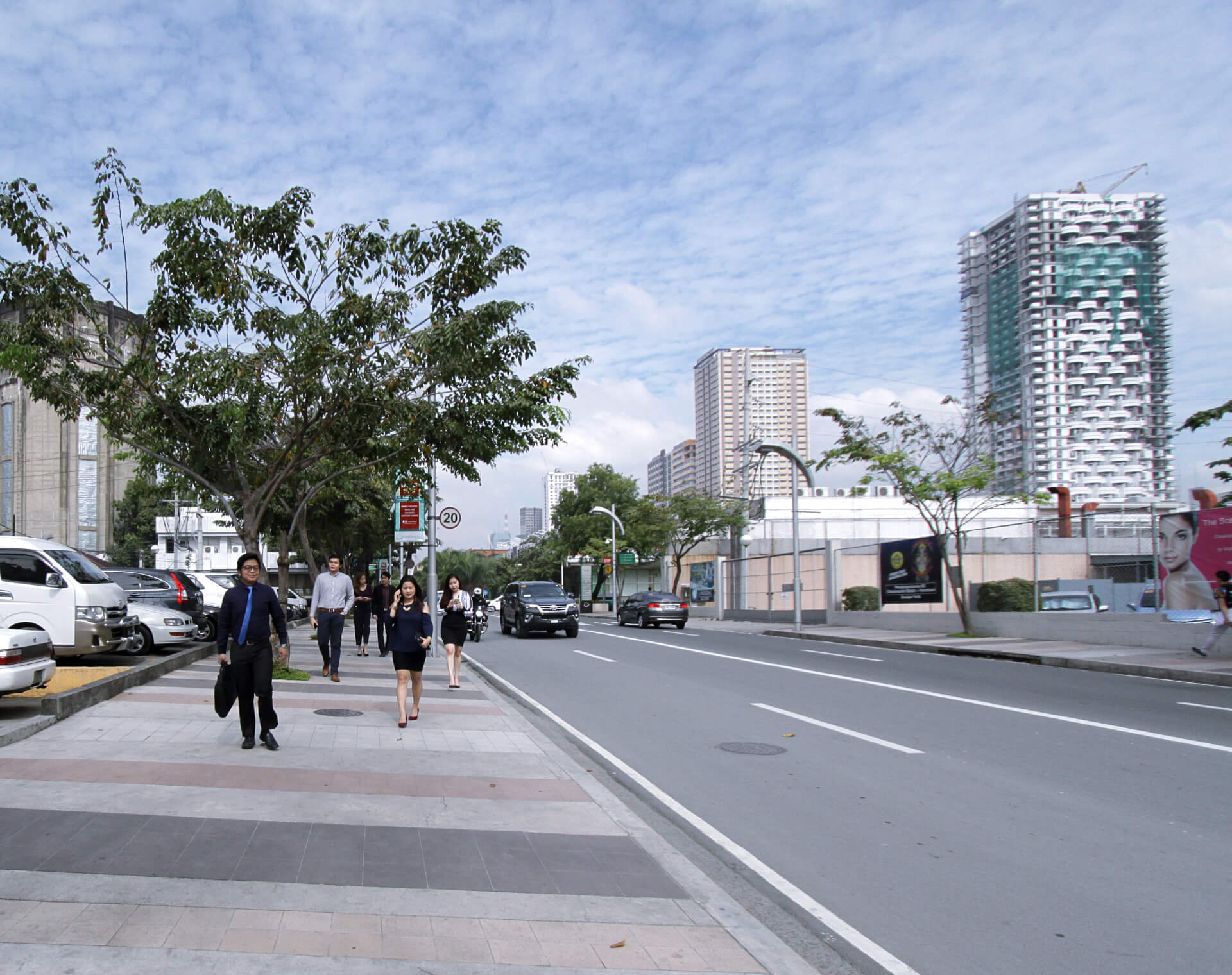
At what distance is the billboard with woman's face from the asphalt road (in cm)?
470

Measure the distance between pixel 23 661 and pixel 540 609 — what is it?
1895 centimetres

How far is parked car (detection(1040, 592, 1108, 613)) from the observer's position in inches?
901

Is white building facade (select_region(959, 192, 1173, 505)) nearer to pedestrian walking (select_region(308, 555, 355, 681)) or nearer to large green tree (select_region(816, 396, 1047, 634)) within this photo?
large green tree (select_region(816, 396, 1047, 634))

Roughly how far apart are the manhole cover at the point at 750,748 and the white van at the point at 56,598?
9.23 m

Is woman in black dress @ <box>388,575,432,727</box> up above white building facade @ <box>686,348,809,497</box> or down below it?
below

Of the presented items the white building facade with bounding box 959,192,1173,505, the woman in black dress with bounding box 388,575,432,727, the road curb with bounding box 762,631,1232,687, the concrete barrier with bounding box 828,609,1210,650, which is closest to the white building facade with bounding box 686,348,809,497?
the white building facade with bounding box 959,192,1173,505

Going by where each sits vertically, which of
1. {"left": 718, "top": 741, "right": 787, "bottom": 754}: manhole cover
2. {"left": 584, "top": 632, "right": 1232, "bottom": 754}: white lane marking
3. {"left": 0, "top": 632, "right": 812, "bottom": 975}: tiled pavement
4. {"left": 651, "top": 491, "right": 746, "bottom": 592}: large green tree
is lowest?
{"left": 584, "top": 632, "right": 1232, "bottom": 754}: white lane marking

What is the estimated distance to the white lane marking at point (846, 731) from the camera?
9.12 metres

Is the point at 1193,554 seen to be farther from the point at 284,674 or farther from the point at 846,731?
the point at 284,674

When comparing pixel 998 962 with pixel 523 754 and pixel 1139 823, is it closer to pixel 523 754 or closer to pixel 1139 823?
A: pixel 1139 823

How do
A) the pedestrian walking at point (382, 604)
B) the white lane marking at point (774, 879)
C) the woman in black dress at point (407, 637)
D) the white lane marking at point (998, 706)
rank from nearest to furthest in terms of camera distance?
1. the white lane marking at point (774, 879)
2. the white lane marking at point (998, 706)
3. the woman in black dress at point (407, 637)
4. the pedestrian walking at point (382, 604)

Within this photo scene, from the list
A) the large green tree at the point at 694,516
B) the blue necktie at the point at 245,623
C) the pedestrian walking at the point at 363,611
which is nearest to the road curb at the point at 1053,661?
the pedestrian walking at the point at 363,611

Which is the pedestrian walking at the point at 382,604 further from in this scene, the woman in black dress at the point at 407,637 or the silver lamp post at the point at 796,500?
the silver lamp post at the point at 796,500

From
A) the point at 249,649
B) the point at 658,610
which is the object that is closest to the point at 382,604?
the point at 249,649
